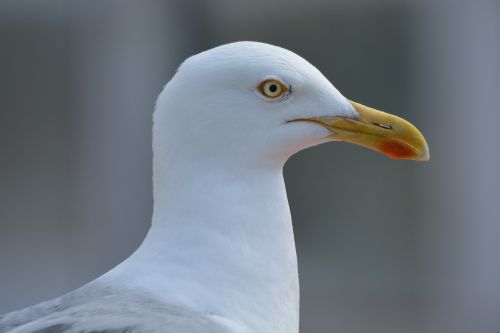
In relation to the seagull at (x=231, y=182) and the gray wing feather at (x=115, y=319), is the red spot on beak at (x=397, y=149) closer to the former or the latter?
the seagull at (x=231, y=182)

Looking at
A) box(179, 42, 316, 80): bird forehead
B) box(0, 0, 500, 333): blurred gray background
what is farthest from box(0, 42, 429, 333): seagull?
box(0, 0, 500, 333): blurred gray background

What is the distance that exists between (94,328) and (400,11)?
11.9 feet

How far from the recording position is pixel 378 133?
186cm

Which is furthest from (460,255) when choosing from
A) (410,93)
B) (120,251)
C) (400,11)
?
(120,251)

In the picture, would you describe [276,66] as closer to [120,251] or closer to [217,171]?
[217,171]

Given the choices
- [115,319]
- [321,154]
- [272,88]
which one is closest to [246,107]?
[272,88]

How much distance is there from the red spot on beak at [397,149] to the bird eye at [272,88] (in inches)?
7.4

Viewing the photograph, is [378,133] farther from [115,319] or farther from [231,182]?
[115,319]

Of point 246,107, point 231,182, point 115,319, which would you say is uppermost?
point 246,107

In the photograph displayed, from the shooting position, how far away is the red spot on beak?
1867mm

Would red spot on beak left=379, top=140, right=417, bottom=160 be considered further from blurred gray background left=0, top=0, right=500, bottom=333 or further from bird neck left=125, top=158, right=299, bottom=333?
blurred gray background left=0, top=0, right=500, bottom=333

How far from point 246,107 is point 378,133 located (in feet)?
0.70

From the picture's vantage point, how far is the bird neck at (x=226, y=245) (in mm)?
1725

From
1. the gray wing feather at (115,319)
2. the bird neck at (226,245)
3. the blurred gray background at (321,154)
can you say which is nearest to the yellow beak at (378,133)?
the bird neck at (226,245)
